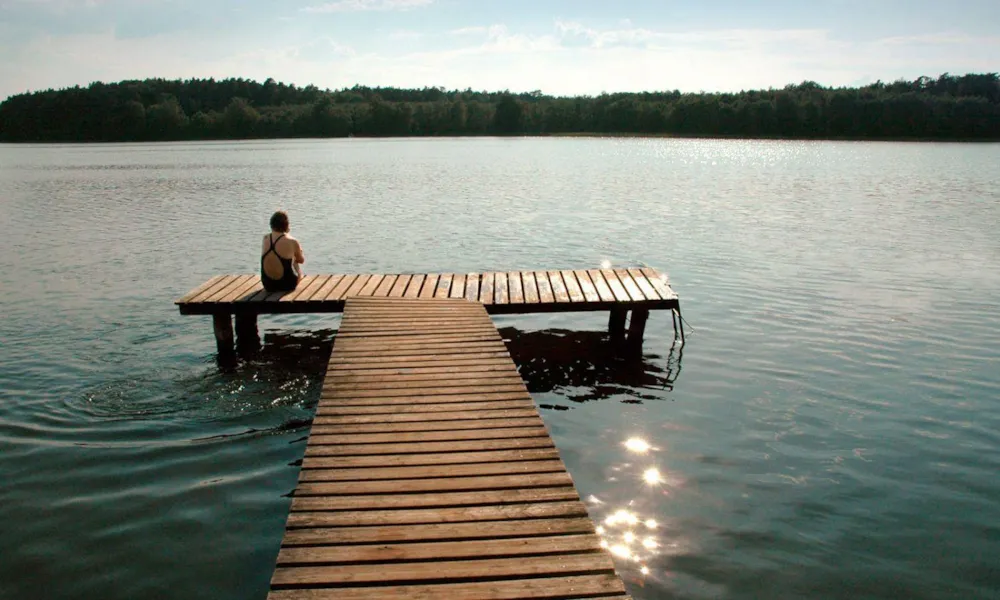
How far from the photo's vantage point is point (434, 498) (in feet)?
16.5

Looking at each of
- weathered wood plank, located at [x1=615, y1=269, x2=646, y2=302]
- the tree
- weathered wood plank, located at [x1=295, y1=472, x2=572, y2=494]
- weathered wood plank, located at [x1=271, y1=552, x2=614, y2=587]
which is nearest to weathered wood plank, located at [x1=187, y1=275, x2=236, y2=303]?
weathered wood plank, located at [x1=295, y1=472, x2=572, y2=494]

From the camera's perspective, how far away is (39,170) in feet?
175

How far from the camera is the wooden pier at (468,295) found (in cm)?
1074

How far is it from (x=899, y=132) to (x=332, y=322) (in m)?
119

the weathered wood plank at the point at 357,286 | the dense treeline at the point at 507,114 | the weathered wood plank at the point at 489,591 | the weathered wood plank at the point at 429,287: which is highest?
the dense treeline at the point at 507,114

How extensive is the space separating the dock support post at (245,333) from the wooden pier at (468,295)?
16 mm

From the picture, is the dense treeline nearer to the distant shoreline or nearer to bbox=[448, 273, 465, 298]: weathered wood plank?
the distant shoreline

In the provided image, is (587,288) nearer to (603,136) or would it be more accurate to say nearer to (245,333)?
(245,333)

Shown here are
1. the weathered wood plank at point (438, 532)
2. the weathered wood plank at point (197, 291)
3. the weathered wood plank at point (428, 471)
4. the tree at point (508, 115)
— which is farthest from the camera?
the tree at point (508, 115)

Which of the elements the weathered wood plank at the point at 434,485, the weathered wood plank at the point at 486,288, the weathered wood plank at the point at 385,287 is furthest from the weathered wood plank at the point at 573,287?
the weathered wood plank at the point at 434,485

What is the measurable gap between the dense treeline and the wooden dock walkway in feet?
400

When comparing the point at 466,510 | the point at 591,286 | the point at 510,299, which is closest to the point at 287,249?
the point at 510,299

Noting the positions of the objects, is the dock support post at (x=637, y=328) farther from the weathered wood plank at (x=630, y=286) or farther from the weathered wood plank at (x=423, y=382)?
the weathered wood plank at (x=423, y=382)

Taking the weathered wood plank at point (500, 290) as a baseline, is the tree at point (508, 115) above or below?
above
